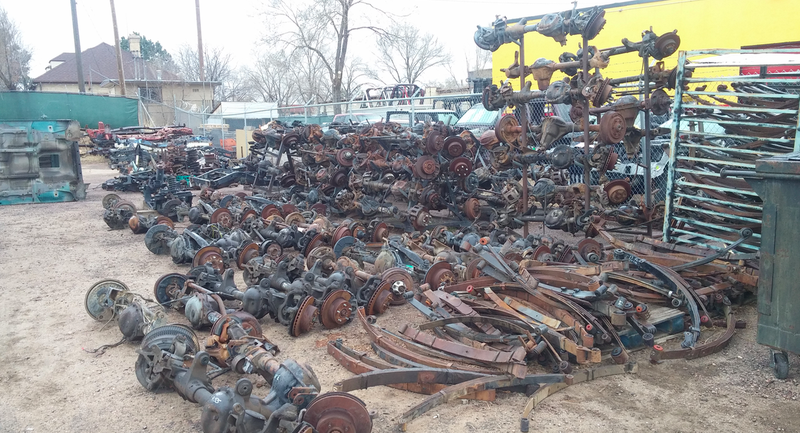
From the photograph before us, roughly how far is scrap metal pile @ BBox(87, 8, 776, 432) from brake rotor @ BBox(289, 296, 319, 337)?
0.02 meters

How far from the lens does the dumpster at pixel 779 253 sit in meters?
3.52

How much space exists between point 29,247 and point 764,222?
9797 millimetres

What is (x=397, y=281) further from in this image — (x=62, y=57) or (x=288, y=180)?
(x=62, y=57)

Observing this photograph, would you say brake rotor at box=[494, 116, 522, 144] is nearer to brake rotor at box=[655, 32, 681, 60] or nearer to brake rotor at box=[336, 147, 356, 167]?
brake rotor at box=[655, 32, 681, 60]

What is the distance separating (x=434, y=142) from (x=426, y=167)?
0.42 m

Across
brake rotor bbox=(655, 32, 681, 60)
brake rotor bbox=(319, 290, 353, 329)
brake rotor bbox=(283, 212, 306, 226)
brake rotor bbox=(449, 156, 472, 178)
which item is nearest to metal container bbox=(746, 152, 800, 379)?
brake rotor bbox=(319, 290, 353, 329)

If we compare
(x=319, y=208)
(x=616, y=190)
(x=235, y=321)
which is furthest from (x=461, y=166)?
(x=235, y=321)

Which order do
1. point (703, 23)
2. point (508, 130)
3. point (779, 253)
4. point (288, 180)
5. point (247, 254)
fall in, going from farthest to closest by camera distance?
point (703, 23) < point (288, 180) < point (508, 130) < point (247, 254) < point (779, 253)

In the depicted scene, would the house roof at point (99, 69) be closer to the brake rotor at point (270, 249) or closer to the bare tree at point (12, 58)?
the bare tree at point (12, 58)

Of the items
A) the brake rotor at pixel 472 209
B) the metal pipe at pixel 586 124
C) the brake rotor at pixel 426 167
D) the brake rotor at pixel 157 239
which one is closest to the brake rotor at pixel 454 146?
the brake rotor at pixel 426 167

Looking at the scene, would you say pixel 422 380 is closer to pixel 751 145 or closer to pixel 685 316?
pixel 685 316

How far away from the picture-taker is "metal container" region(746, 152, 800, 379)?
352cm

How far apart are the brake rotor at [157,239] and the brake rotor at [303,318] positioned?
3878 mm

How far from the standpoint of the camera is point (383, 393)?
394 cm
